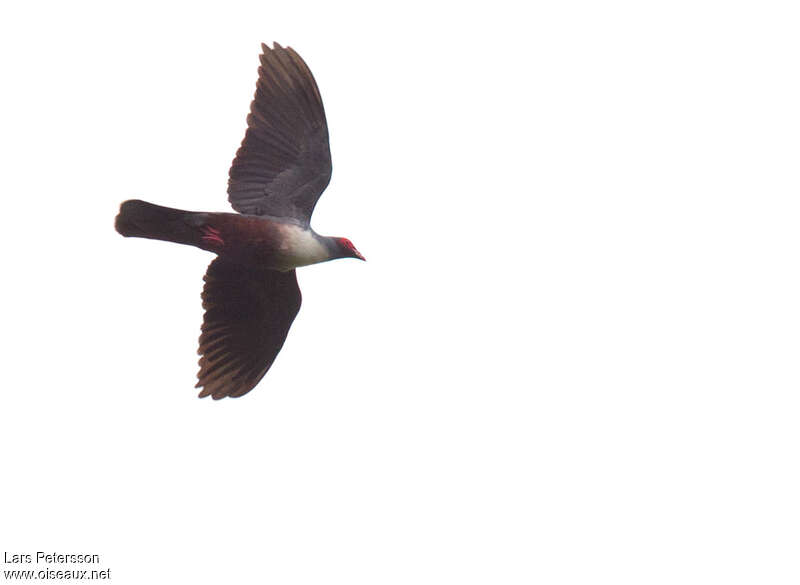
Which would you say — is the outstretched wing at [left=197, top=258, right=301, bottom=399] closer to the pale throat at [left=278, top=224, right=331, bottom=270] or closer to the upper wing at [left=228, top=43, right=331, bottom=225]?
the pale throat at [left=278, top=224, right=331, bottom=270]

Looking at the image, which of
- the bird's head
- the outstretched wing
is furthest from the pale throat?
the outstretched wing

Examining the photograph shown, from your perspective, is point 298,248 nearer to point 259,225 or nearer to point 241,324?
point 259,225

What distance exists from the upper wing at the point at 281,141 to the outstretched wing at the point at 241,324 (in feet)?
2.02

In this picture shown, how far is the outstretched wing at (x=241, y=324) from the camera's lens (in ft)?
32.1

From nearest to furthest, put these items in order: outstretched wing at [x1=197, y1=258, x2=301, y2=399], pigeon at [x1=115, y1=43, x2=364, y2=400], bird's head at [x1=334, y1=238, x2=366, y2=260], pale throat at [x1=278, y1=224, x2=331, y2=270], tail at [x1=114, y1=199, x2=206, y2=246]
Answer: tail at [x1=114, y1=199, x2=206, y2=246]
pigeon at [x1=115, y1=43, x2=364, y2=400]
pale throat at [x1=278, y1=224, x2=331, y2=270]
bird's head at [x1=334, y1=238, x2=366, y2=260]
outstretched wing at [x1=197, y1=258, x2=301, y2=399]

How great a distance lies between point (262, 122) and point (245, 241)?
922 mm

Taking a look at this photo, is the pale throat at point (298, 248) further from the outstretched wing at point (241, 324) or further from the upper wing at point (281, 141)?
the outstretched wing at point (241, 324)

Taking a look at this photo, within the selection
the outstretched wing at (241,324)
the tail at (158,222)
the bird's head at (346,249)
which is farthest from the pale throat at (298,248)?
the tail at (158,222)

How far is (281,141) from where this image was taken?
954cm

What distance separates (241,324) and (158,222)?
46.7 inches

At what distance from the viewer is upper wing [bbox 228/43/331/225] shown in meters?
9.49

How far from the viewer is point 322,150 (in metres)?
9.55

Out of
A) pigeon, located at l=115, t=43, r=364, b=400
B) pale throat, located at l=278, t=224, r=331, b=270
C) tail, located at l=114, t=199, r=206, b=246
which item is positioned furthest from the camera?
pale throat, located at l=278, t=224, r=331, b=270

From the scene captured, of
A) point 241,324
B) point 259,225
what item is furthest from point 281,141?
point 241,324
